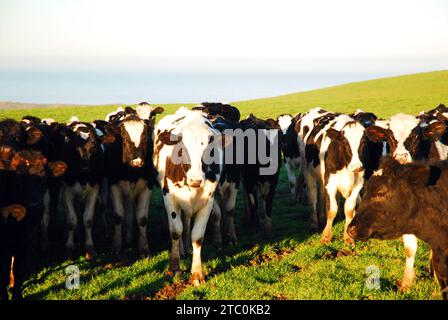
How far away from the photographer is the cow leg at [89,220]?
910 cm

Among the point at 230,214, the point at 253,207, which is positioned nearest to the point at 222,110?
the point at 253,207

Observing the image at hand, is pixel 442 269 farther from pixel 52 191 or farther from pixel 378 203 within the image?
pixel 52 191

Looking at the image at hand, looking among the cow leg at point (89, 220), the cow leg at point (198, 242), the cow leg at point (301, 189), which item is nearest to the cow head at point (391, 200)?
the cow leg at point (198, 242)

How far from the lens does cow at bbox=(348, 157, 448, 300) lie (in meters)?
5.65

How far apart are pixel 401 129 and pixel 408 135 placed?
18 centimetres

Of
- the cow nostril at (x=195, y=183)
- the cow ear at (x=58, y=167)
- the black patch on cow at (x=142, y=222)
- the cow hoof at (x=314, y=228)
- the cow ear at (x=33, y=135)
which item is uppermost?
the cow ear at (x=33, y=135)

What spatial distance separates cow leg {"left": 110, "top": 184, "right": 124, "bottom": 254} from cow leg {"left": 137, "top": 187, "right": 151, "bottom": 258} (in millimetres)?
351

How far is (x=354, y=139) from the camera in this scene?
964 centimetres

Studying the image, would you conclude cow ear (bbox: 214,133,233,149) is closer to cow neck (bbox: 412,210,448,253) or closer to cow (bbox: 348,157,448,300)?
cow (bbox: 348,157,448,300)

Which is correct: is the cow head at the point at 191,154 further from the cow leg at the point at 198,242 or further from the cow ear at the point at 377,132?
the cow ear at the point at 377,132

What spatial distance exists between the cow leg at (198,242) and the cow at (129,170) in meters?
1.66

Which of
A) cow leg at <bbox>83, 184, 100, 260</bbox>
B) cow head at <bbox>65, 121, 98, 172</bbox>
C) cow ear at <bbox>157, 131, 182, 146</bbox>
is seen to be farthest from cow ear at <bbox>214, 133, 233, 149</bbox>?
cow leg at <bbox>83, 184, 100, 260</bbox>

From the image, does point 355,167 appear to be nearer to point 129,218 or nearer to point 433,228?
point 433,228
